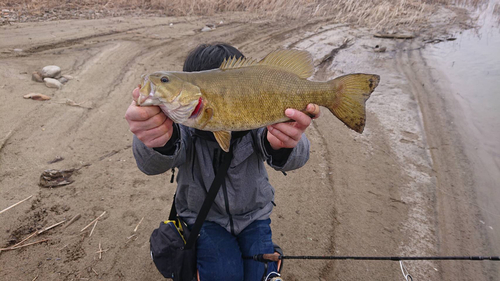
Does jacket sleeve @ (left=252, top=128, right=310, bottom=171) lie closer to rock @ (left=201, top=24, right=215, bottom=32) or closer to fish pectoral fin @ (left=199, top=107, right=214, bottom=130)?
fish pectoral fin @ (left=199, top=107, right=214, bottom=130)

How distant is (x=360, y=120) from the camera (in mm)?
1824

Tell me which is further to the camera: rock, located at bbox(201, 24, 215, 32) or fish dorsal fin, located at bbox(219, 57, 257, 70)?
rock, located at bbox(201, 24, 215, 32)

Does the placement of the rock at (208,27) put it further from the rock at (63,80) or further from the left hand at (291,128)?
the left hand at (291,128)

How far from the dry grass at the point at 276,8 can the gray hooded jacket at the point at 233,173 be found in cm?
1150

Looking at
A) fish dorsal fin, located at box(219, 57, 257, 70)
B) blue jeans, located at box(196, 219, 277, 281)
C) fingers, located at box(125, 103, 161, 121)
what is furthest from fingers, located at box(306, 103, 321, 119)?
blue jeans, located at box(196, 219, 277, 281)

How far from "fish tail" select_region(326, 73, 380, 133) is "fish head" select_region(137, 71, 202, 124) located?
30.6 inches

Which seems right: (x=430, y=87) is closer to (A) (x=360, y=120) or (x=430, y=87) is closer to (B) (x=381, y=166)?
(B) (x=381, y=166)

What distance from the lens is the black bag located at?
2201 mm

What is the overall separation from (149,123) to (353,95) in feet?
3.68

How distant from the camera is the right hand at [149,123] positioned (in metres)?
1.56

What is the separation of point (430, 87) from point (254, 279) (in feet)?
23.1

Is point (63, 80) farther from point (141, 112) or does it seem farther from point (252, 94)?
point (252, 94)

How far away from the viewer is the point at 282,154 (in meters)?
2.19

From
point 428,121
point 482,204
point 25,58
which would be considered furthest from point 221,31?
point 482,204
